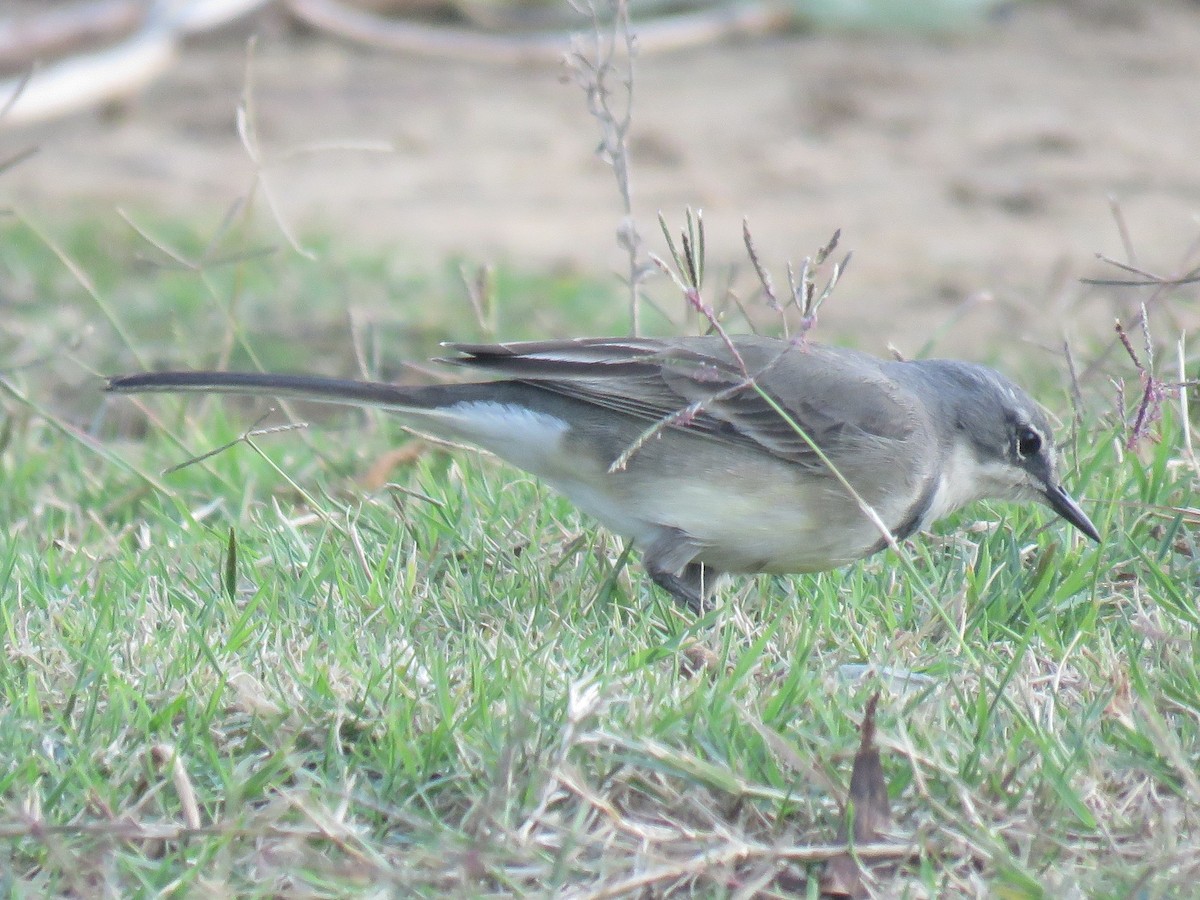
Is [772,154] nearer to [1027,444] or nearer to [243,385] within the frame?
[1027,444]

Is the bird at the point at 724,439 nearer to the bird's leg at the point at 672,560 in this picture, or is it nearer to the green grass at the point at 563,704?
the bird's leg at the point at 672,560

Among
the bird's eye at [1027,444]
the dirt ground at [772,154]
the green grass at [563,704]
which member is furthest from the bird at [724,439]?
the dirt ground at [772,154]

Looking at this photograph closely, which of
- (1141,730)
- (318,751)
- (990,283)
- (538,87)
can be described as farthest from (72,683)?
(538,87)

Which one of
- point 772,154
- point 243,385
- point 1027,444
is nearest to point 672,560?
point 1027,444

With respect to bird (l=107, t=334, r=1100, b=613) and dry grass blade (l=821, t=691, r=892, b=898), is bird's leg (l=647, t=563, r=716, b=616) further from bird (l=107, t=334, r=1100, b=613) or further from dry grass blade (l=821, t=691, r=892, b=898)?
dry grass blade (l=821, t=691, r=892, b=898)

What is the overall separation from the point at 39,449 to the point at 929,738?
13.0 ft

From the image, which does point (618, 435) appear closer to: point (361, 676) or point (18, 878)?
point (361, 676)

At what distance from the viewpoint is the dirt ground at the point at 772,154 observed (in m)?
9.80

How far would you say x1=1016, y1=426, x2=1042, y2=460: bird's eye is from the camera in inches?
182

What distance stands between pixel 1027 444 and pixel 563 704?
1.82m

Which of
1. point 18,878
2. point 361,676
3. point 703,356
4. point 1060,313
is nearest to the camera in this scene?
point 18,878

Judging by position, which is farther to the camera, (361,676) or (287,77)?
(287,77)

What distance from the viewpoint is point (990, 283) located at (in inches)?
356

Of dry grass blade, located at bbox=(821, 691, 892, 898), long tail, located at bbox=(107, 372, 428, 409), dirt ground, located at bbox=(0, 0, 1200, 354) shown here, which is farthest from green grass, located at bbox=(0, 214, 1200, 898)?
dirt ground, located at bbox=(0, 0, 1200, 354)
